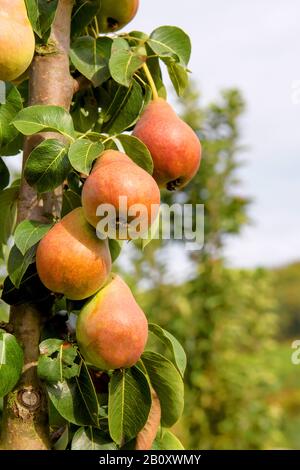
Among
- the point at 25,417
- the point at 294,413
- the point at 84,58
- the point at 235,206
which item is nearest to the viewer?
the point at 25,417

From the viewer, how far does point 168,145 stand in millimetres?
814

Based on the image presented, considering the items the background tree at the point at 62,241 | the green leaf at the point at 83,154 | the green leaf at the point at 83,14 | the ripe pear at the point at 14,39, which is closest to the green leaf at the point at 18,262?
the background tree at the point at 62,241

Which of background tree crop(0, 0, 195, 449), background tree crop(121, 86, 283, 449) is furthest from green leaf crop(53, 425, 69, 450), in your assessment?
background tree crop(121, 86, 283, 449)

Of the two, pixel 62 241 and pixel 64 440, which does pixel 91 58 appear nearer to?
pixel 62 241

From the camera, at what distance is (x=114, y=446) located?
81 centimetres

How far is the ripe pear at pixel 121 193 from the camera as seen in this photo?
704 mm

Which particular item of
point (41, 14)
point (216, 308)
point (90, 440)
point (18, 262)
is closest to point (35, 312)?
point (18, 262)

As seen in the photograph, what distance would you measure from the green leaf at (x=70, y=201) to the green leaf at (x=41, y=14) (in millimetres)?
202

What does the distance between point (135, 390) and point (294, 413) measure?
933cm

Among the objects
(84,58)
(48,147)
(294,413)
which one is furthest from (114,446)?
(294,413)

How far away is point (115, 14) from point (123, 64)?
0.13 m

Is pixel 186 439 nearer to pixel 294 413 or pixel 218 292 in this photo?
pixel 218 292

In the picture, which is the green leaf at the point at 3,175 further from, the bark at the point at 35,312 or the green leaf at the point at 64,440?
the green leaf at the point at 64,440

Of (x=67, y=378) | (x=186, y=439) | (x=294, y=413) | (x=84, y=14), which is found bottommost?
(x=294, y=413)
